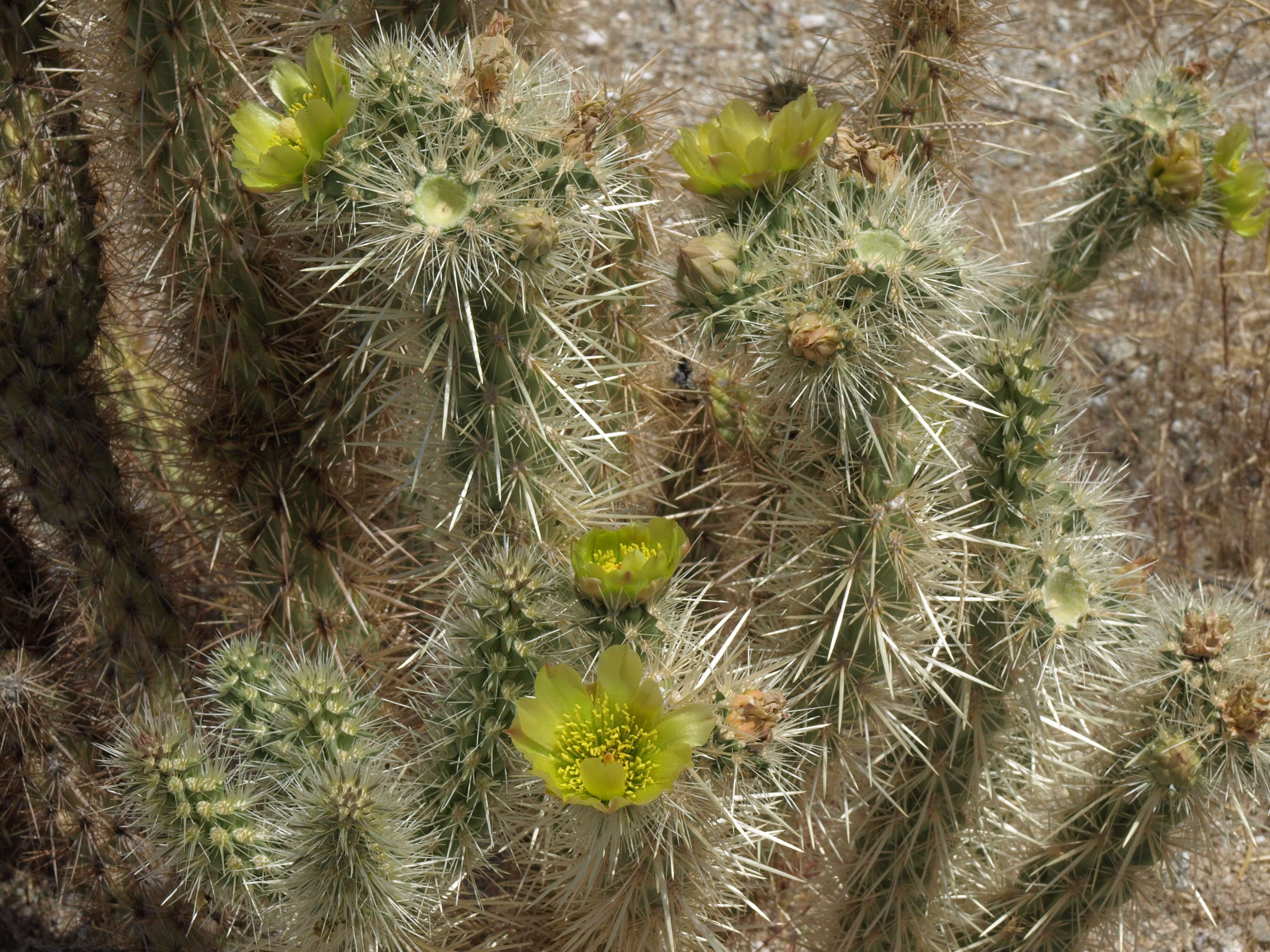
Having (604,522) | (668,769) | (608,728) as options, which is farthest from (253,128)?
(668,769)

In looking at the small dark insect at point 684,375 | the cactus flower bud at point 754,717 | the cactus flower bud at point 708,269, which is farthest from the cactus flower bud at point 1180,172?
the cactus flower bud at point 754,717

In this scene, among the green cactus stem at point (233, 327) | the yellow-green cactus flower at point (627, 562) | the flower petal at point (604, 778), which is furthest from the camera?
the green cactus stem at point (233, 327)

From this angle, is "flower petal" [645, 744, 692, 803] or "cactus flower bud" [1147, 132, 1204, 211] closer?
"flower petal" [645, 744, 692, 803]

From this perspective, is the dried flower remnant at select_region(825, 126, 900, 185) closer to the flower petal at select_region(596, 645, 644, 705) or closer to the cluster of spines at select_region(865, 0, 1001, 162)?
the cluster of spines at select_region(865, 0, 1001, 162)

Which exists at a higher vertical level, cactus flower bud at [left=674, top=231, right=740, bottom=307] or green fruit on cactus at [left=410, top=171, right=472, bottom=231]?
green fruit on cactus at [left=410, top=171, right=472, bottom=231]

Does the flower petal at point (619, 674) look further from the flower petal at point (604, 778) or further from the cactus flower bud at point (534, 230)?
the cactus flower bud at point (534, 230)

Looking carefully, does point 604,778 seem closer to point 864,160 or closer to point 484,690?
point 484,690

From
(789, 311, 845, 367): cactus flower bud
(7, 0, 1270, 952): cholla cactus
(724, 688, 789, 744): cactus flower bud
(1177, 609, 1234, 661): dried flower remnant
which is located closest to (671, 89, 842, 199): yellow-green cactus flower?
(7, 0, 1270, 952): cholla cactus
